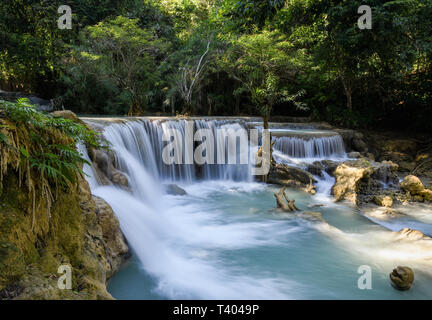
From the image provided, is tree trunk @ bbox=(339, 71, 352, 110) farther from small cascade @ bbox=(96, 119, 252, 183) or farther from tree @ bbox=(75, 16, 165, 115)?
tree @ bbox=(75, 16, 165, 115)

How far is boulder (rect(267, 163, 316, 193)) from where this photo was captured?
9.01m

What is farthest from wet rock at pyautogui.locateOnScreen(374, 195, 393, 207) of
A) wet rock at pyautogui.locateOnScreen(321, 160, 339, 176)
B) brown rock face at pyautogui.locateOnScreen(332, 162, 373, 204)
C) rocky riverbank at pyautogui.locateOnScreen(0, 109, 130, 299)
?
rocky riverbank at pyautogui.locateOnScreen(0, 109, 130, 299)

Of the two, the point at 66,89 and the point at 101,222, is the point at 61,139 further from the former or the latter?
the point at 66,89

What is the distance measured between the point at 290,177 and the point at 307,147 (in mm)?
2706

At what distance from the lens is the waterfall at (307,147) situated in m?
11.4

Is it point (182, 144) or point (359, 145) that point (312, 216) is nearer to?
point (182, 144)

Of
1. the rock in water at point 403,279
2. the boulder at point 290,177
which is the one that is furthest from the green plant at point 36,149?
the boulder at point 290,177

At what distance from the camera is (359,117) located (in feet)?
47.9

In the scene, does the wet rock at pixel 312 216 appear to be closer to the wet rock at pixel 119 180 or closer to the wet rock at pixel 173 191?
the wet rock at pixel 173 191

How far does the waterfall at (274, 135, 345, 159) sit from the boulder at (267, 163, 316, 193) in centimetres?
214

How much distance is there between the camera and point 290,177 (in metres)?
9.38

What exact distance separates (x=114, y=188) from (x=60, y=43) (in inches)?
594

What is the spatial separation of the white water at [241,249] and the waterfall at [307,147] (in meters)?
3.56
